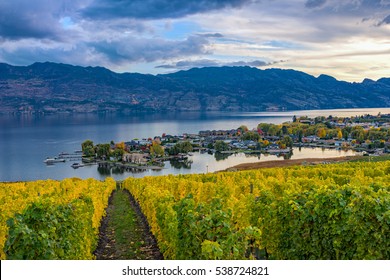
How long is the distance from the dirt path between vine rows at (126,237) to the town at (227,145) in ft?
174

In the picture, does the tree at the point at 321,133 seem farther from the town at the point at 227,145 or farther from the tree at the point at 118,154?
the tree at the point at 118,154

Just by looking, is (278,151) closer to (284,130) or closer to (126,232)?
(284,130)

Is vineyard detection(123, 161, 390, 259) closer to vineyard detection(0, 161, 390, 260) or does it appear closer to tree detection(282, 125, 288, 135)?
vineyard detection(0, 161, 390, 260)

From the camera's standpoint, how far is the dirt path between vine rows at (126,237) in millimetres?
14157

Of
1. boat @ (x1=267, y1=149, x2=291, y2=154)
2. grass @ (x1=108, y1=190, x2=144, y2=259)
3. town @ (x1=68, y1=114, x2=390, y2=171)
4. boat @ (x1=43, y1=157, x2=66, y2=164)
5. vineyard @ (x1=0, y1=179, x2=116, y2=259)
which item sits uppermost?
vineyard @ (x1=0, y1=179, x2=116, y2=259)

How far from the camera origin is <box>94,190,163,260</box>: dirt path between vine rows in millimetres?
14157

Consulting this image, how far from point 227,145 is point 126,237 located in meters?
89.8

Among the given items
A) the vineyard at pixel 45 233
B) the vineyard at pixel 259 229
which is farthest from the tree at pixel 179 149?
the vineyard at pixel 259 229

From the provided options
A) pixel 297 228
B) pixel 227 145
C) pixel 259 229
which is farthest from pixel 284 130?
pixel 259 229

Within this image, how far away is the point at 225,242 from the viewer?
291 inches

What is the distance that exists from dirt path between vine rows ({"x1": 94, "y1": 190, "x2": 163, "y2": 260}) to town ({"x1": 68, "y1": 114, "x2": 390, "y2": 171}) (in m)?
53.0

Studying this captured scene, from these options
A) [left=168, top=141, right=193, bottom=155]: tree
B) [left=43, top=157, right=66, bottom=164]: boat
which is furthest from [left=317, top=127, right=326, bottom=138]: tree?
[left=43, top=157, right=66, bottom=164]: boat

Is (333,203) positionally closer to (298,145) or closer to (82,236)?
(82,236)
